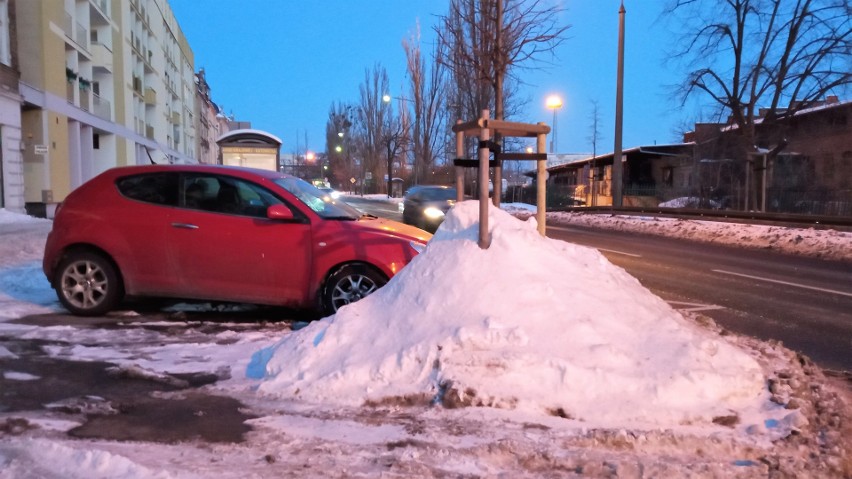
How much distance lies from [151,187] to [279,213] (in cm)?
156

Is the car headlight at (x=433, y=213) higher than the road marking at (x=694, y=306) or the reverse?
higher

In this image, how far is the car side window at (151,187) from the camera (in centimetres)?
658

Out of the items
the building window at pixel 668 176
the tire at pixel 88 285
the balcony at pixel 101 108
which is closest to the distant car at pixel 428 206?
the tire at pixel 88 285

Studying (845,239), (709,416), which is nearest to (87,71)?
(845,239)

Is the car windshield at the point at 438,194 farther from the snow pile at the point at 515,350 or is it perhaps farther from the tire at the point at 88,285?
the snow pile at the point at 515,350

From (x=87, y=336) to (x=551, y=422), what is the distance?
4.20m

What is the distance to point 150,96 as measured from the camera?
43.8 metres

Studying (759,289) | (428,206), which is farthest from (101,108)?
(759,289)

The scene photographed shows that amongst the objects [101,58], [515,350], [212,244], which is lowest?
[515,350]

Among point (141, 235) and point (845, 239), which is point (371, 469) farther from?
point (845, 239)

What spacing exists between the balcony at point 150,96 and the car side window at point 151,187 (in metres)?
40.2

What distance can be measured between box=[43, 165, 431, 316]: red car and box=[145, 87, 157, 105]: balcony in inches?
1588

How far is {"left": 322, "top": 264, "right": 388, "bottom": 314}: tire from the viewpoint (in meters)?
6.12

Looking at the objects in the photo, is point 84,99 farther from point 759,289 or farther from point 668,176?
point 668,176
